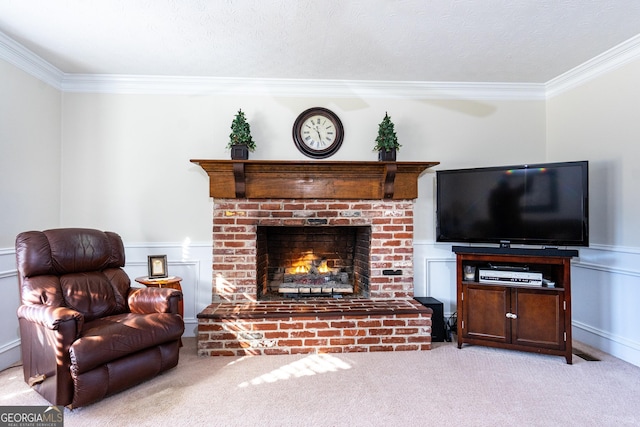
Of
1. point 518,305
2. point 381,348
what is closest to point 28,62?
point 381,348

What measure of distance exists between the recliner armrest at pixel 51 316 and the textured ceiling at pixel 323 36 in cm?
191

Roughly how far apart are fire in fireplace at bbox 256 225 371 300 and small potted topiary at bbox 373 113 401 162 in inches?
30.4

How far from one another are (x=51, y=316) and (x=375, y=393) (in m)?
2.00

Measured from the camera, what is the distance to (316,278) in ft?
12.1

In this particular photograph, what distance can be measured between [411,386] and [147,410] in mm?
1647

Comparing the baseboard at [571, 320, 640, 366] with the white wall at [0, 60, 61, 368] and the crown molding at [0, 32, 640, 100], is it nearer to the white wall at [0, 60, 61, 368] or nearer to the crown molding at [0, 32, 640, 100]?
the crown molding at [0, 32, 640, 100]

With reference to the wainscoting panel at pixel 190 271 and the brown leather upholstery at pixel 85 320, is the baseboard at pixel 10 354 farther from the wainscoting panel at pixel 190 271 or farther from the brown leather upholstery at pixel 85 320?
the wainscoting panel at pixel 190 271

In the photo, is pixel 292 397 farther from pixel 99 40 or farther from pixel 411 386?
pixel 99 40

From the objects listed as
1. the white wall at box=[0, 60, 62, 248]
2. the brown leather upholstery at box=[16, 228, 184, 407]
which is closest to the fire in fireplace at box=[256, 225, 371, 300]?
the brown leather upholstery at box=[16, 228, 184, 407]

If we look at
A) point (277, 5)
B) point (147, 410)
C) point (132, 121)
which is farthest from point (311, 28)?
point (147, 410)

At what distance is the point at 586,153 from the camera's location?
321 cm

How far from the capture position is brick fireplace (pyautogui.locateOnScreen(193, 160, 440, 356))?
Answer: 2.96 metres

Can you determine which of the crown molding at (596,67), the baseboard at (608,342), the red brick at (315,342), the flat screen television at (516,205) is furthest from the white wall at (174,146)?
the baseboard at (608,342)

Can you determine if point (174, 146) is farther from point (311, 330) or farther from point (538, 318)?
point (538, 318)
